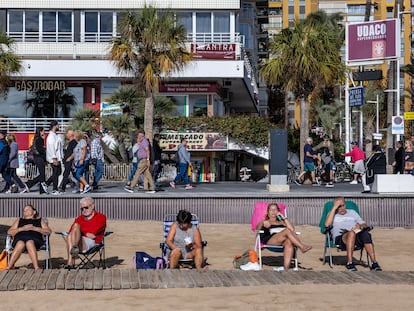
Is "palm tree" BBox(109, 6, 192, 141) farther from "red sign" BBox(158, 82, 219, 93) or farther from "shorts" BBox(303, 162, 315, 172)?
"red sign" BBox(158, 82, 219, 93)

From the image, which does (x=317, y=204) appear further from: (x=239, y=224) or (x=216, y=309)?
(x=216, y=309)

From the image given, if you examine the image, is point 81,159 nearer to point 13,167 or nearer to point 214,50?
point 13,167

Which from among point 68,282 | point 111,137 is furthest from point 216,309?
point 111,137

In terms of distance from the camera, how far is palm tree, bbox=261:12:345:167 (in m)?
27.0

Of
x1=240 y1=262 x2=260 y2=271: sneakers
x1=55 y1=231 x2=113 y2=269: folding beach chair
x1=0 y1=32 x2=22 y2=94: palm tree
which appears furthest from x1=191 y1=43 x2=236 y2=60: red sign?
x1=240 y1=262 x2=260 y2=271: sneakers

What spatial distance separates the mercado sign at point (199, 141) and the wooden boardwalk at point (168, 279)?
20.6 metres

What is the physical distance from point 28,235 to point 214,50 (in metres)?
24.8

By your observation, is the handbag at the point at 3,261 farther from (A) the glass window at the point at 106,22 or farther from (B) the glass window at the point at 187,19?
(A) the glass window at the point at 106,22

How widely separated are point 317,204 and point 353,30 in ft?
74.6

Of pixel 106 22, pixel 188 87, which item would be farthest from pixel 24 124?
pixel 188 87

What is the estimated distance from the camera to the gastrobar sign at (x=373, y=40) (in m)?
37.6

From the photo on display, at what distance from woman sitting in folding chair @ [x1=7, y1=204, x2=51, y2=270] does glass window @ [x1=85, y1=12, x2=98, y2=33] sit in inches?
1071

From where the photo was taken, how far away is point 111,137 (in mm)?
30609

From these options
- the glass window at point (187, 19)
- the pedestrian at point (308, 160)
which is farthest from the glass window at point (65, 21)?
the pedestrian at point (308, 160)
